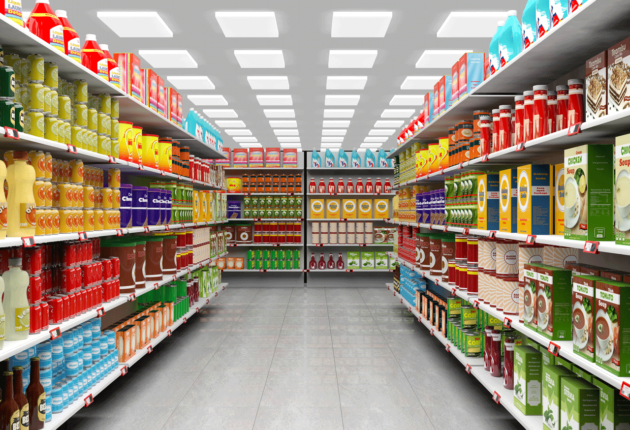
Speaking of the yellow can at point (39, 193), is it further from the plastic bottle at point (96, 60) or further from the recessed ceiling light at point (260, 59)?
the recessed ceiling light at point (260, 59)

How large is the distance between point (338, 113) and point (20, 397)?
9882mm

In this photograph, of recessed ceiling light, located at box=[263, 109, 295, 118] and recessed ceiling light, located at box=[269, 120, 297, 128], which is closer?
recessed ceiling light, located at box=[263, 109, 295, 118]

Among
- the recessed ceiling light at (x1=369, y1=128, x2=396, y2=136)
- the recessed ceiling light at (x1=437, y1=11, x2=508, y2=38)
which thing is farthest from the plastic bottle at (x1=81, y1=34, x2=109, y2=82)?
the recessed ceiling light at (x1=369, y1=128, x2=396, y2=136)

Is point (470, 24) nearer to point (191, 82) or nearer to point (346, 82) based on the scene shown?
point (346, 82)

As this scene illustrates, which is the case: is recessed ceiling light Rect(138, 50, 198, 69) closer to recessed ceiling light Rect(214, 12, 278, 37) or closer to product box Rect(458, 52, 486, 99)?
recessed ceiling light Rect(214, 12, 278, 37)

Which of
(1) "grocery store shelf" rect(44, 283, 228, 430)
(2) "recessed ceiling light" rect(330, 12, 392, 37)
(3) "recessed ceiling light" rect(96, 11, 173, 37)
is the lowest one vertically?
(1) "grocery store shelf" rect(44, 283, 228, 430)

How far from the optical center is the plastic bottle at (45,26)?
2314 millimetres

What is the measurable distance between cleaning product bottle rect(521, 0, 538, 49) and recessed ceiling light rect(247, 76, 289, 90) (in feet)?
21.1

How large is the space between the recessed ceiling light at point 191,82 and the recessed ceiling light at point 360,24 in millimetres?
3127

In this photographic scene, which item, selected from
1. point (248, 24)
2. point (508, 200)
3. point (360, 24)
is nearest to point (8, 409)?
point (508, 200)

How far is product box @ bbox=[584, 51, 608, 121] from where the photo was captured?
179cm

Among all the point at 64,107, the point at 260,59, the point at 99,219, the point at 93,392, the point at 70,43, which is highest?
the point at 260,59

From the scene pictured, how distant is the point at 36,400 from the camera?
2123 mm

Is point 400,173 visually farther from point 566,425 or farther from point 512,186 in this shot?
point 566,425
